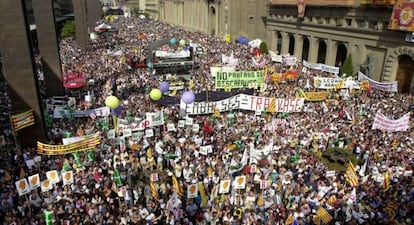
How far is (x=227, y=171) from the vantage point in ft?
49.4

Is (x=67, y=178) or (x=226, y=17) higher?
(x=226, y=17)

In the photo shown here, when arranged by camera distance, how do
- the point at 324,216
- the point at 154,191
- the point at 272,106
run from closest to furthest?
the point at 324,216, the point at 154,191, the point at 272,106

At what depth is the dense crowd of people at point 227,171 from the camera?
12.4 m

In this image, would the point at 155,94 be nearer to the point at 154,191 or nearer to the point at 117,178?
the point at 117,178

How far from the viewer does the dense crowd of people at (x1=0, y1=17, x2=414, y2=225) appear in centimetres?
1242

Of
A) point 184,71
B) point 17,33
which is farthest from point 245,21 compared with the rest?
point 17,33

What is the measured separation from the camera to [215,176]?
573 inches

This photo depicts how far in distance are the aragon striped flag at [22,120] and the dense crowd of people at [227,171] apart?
132 centimetres

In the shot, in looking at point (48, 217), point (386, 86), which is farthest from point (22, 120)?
point (386, 86)

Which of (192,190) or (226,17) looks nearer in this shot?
(192,190)

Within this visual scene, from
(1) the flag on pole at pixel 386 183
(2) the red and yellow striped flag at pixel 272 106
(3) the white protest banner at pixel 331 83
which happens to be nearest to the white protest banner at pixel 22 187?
(1) the flag on pole at pixel 386 183

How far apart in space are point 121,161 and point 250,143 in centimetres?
623

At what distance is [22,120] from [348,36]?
3143cm

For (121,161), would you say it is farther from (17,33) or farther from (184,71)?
(184,71)
